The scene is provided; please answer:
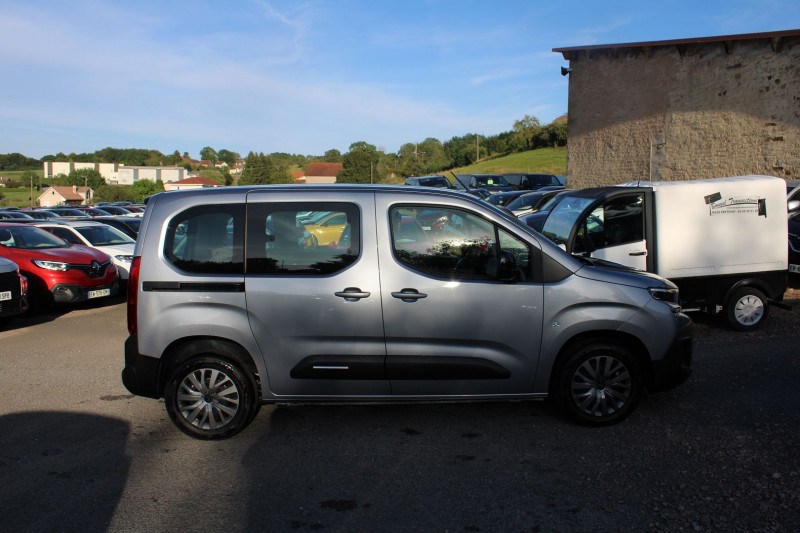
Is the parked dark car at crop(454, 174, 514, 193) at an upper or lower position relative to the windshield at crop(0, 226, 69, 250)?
upper

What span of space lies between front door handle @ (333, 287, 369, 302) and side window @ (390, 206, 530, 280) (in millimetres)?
388

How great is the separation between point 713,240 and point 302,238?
553 cm

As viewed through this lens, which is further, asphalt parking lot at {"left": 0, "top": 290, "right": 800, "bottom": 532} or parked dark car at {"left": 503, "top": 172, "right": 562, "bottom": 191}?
parked dark car at {"left": 503, "top": 172, "right": 562, "bottom": 191}

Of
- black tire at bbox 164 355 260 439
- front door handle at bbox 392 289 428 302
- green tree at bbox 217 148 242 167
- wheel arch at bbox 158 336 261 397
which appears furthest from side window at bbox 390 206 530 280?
green tree at bbox 217 148 242 167

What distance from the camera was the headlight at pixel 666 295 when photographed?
4.84 metres

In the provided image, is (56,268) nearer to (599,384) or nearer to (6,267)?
(6,267)

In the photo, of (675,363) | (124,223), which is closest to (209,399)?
(675,363)

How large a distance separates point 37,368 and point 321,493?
4834 millimetres

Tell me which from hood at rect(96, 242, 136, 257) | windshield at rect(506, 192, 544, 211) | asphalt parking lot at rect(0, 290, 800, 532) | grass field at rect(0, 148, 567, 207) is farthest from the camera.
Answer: grass field at rect(0, 148, 567, 207)

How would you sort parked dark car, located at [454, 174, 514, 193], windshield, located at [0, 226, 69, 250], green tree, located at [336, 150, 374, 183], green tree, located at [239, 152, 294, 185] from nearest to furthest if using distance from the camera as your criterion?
1. windshield, located at [0, 226, 69, 250]
2. parked dark car, located at [454, 174, 514, 193]
3. green tree, located at [336, 150, 374, 183]
4. green tree, located at [239, 152, 294, 185]

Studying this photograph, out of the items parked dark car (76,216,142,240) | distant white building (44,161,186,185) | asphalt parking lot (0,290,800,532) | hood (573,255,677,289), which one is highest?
distant white building (44,161,186,185)

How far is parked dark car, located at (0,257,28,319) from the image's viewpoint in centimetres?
886

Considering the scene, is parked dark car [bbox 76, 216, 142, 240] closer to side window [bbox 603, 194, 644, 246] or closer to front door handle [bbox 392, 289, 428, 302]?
side window [bbox 603, 194, 644, 246]

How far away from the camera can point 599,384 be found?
479cm
